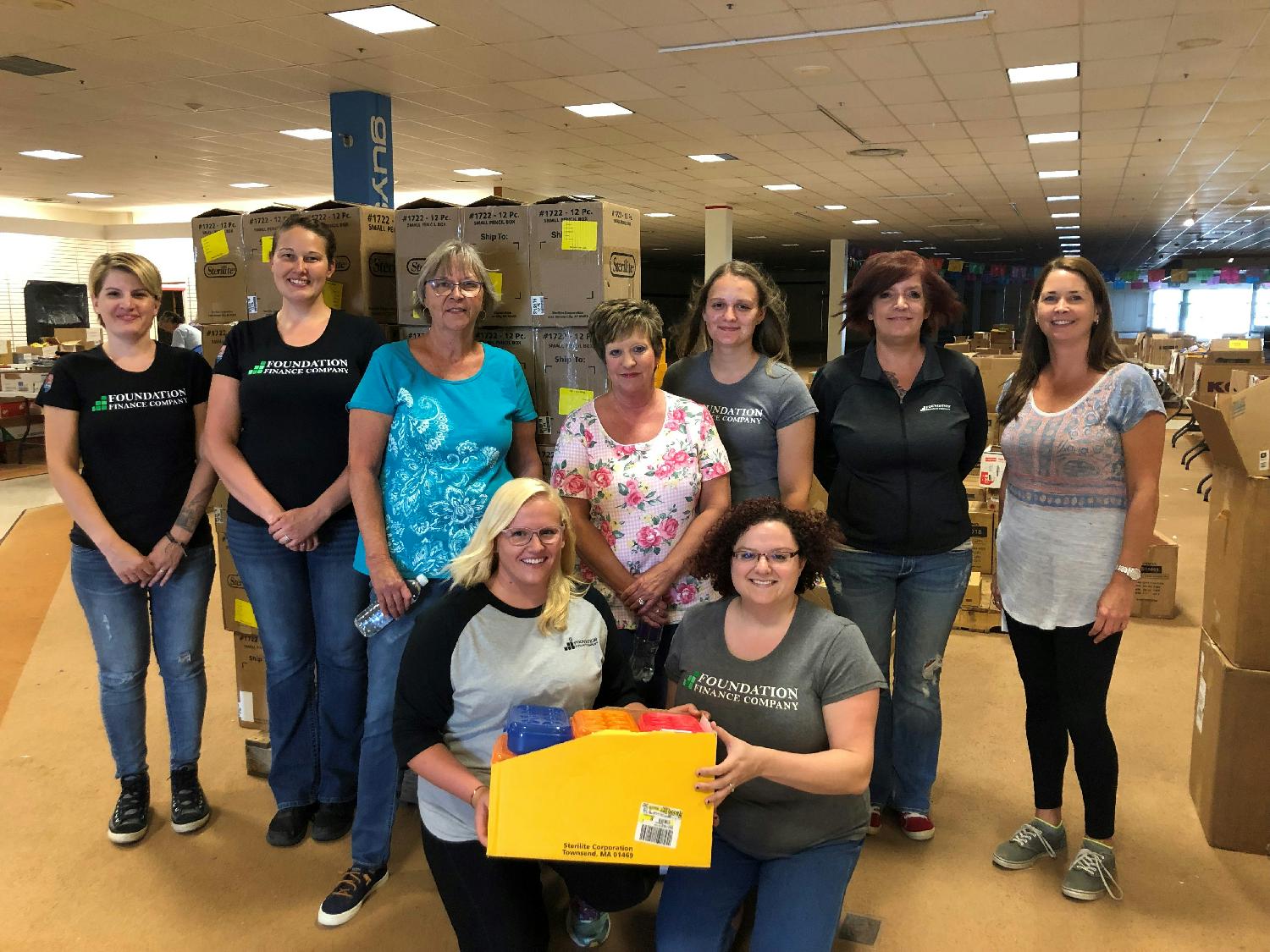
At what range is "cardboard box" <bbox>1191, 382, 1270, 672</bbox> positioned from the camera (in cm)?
236

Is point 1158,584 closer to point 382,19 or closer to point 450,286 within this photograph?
point 450,286

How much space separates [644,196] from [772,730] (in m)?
11.6

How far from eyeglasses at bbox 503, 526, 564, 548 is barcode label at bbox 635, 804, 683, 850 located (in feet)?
1.70

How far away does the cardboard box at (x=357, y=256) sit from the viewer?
2.67 metres

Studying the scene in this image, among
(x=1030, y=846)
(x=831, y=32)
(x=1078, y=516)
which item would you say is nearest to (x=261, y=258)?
(x=1078, y=516)

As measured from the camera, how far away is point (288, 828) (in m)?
2.52

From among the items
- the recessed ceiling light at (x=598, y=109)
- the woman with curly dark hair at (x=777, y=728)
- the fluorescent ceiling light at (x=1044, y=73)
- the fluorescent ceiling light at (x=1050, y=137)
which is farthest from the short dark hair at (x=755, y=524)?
the fluorescent ceiling light at (x=1050, y=137)

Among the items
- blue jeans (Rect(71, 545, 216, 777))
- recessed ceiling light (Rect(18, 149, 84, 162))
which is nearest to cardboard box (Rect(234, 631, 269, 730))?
blue jeans (Rect(71, 545, 216, 777))

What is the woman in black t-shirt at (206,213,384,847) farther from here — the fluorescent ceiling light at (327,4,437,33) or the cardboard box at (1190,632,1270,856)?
the fluorescent ceiling light at (327,4,437,33)

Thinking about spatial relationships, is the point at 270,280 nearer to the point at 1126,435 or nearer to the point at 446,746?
the point at 446,746

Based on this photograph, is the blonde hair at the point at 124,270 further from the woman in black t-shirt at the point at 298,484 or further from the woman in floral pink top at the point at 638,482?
the woman in floral pink top at the point at 638,482

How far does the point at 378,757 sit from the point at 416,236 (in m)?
1.38

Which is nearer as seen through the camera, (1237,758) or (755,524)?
(755,524)

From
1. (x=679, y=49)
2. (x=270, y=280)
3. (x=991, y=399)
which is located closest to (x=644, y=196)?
(x=679, y=49)
